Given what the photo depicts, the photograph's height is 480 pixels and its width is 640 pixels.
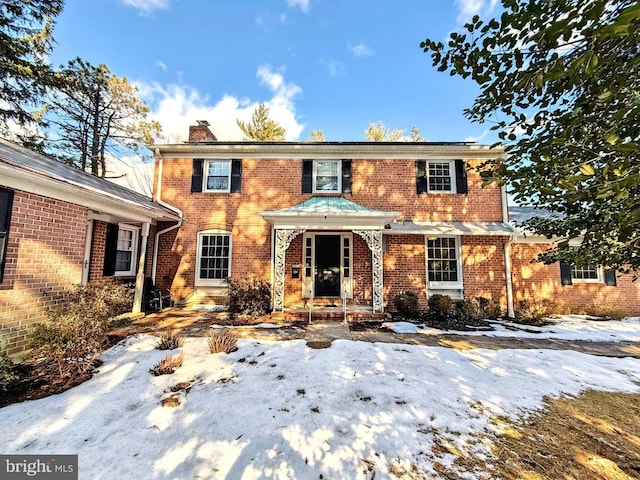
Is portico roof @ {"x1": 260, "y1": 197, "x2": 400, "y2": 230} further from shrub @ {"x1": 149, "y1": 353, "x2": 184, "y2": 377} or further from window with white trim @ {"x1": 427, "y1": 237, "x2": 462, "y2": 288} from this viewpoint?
shrub @ {"x1": 149, "y1": 353, "x2": 184, "y2": 377}

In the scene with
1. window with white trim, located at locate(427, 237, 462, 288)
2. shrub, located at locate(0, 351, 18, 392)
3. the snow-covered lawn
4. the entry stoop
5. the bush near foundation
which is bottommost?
the snow-covered lawn

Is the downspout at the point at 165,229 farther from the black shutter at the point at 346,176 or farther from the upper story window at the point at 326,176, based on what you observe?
the black shutter at the point at 346,176

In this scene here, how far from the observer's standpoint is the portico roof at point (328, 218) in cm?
795

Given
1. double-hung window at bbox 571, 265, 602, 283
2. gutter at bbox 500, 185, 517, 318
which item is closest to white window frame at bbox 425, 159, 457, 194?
gutter at bbox 500, 185, 517, 318

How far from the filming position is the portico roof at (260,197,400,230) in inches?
313

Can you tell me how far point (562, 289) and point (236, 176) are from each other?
39.9 ft

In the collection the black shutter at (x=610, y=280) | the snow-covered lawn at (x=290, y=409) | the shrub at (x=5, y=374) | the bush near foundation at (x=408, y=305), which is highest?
the black shutter at (x=610, y=280)

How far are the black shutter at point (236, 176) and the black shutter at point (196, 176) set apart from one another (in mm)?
1165

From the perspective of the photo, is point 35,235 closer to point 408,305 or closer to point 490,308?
point 408,305

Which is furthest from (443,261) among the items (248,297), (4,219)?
(4,219)

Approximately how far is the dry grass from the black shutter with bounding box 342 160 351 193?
7557 millimetres

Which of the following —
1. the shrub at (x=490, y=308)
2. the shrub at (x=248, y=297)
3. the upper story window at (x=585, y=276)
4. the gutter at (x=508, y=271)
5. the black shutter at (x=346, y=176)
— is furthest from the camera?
the black shutter at (x=346, y=176)

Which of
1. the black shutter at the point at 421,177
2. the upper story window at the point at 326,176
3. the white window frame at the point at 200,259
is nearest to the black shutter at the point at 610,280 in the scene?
the black shutter at the point at 421,177

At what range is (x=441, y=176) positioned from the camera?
31.8 feet
